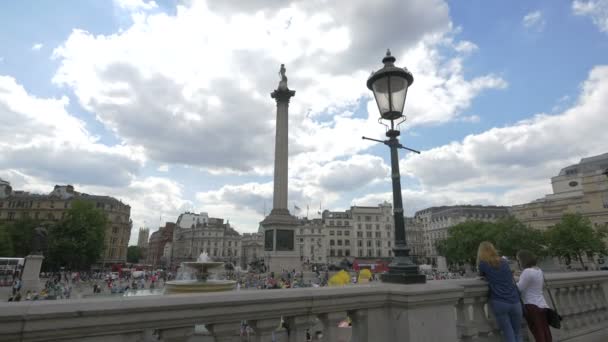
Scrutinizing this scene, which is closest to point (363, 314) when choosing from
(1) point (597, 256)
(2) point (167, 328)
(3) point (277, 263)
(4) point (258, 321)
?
(4) point (258, 321)

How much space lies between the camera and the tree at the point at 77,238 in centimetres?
5706

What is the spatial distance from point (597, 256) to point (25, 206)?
404 ft

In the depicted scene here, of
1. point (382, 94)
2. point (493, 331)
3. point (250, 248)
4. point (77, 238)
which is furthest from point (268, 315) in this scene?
point (250, 248)

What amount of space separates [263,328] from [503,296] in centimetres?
386

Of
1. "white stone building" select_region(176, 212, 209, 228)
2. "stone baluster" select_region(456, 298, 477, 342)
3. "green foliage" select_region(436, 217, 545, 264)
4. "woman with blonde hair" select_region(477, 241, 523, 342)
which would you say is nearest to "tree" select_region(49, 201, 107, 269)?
"stone baluster" select_region(456, 298, 477, 342)

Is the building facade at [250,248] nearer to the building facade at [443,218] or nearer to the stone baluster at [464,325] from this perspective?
the building facade at [443,218]

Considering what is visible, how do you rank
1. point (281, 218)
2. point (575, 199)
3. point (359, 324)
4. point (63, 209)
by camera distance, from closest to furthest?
point (359, 324) → point (281, 218) → point (575, 199) → point (63, 209)

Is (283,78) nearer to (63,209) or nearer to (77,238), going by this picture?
(77,238)

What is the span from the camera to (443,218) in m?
111

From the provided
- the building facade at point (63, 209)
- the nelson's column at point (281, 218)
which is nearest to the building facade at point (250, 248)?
the building facade at point (63, 209)

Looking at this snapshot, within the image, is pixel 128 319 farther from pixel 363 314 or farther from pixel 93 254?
pixel 93 254

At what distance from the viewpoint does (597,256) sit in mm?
63344

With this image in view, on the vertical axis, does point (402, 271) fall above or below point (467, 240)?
below

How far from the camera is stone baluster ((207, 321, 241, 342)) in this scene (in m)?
3.15
